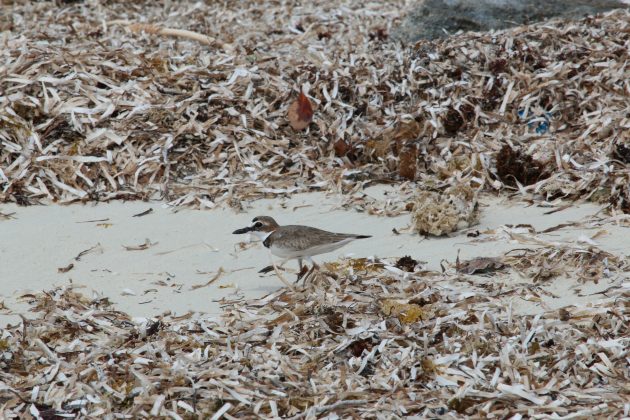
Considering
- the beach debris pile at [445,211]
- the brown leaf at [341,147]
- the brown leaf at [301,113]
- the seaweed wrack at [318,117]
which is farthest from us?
the brown leaf at [301,113]

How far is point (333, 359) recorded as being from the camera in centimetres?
450

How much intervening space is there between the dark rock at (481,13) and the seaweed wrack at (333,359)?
15.2ft

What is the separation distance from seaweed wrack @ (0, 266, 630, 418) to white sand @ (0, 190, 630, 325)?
0.87ft

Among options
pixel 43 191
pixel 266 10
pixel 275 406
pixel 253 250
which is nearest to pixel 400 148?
pixel 253 250

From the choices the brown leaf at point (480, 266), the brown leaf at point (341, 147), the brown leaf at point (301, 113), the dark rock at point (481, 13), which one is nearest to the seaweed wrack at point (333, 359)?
the brown leaf at point (480, 266)

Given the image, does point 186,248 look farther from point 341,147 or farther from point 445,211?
point 341,147

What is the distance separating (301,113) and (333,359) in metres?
3.64

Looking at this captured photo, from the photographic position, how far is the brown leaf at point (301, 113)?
782cm

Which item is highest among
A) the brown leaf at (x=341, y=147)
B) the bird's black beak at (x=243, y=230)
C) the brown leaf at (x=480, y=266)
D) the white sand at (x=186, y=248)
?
the brown leaf at (x=480, y=266)

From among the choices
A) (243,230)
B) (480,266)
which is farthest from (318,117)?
(480,266)

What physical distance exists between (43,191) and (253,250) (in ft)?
5.97

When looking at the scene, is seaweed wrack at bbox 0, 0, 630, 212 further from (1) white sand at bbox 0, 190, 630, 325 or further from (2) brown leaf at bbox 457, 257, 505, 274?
(2) brown leaf at bbox 457, 257, 505, 274

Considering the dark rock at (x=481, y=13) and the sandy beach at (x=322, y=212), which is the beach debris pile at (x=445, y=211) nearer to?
the sandy beach at (x=322, y=212)

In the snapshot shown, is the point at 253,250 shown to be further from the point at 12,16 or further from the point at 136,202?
the point at 12,16
